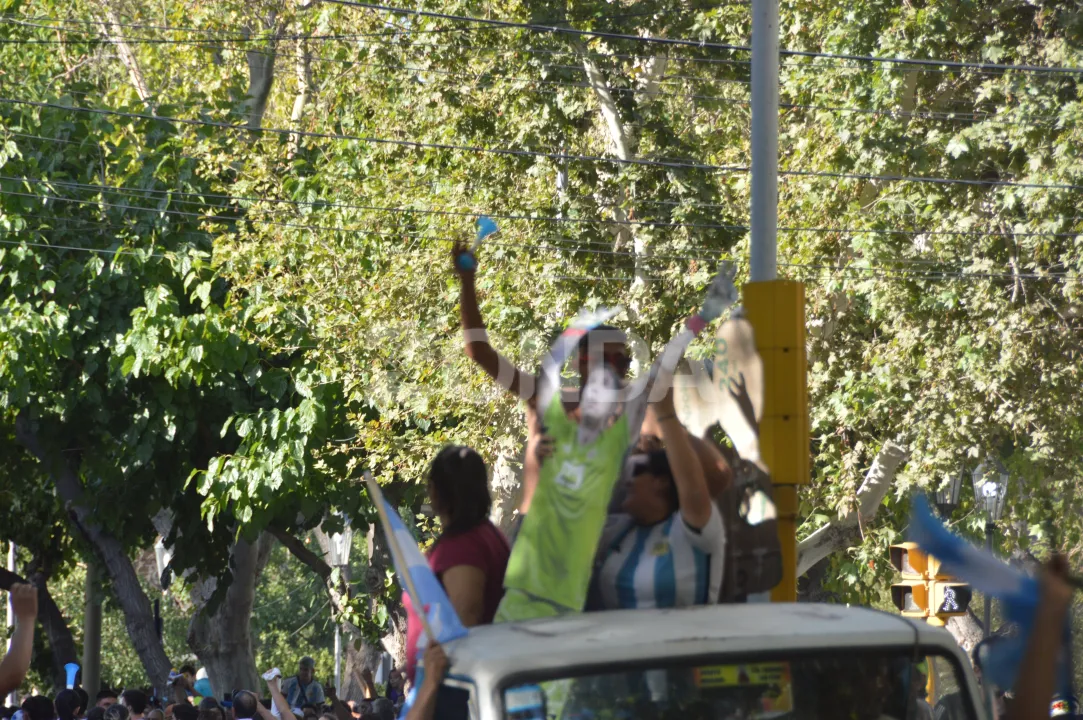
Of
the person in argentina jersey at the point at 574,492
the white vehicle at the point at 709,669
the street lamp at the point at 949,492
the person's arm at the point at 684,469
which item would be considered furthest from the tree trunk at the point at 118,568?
the white vehicle at the point at 709,669

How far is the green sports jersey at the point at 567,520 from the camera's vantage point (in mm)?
3998

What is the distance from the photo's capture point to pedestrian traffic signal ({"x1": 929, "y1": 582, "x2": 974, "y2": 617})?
11695 mm

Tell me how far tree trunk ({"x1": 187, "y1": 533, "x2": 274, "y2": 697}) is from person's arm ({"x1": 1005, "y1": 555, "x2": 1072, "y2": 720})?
17.2 metres

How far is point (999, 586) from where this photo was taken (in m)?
3.28

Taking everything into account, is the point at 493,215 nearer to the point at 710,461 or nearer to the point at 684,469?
the point at 710,461

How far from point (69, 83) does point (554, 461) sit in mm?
17476

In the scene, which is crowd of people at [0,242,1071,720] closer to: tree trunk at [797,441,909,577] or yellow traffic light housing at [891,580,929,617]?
yellow traffic light housing at [891,580,929,617]

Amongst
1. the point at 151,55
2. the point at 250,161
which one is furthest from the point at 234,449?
the point at 151,55

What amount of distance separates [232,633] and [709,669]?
17.4 meters

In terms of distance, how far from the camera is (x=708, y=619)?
12.0 feet

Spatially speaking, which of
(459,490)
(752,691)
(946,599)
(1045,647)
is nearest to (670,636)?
(752,691)

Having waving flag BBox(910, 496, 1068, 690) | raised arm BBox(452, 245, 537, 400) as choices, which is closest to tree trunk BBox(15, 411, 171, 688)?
raised arm BBox(452, 245, 537, 400)

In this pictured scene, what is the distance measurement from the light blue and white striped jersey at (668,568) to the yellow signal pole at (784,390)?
1.23m

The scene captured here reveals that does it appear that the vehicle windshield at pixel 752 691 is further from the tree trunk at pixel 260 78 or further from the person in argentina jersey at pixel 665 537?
the tree trunk at pixel 260 78
